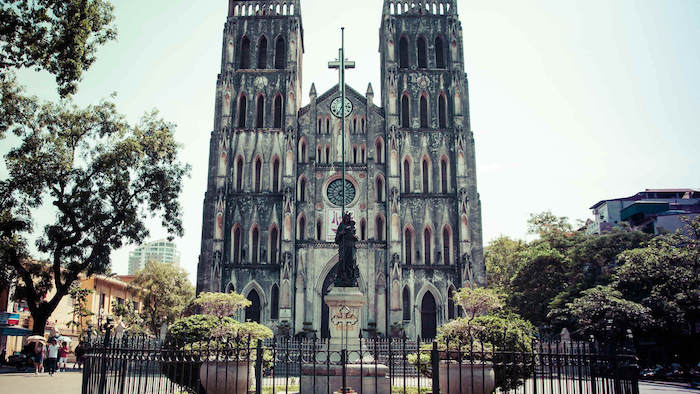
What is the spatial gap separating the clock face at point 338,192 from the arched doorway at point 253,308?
264 inches

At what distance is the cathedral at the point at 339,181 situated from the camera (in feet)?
104

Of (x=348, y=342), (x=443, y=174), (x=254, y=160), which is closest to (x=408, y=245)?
(x=443, y=174)

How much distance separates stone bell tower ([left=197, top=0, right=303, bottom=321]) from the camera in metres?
32.0

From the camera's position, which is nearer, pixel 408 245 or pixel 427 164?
pixel 408 245

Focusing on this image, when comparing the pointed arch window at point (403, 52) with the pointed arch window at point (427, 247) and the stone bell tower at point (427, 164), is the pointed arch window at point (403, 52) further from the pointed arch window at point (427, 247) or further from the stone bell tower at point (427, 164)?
the pointed arch window at point (427, 247)

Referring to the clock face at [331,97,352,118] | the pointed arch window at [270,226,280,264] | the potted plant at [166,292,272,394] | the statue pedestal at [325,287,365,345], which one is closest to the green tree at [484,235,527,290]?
the clock face at [331,97,352,118]

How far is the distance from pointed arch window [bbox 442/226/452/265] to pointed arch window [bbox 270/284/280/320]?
938 cm

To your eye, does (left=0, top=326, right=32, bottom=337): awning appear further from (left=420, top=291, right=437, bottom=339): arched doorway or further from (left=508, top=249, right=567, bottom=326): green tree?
(left=508, top=249, right=567, bottom=326): green tree

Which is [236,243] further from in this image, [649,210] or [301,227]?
[649,210]

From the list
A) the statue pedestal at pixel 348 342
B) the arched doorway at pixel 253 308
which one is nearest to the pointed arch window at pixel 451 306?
the arched doorway at pixel 253 308

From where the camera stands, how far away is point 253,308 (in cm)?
3216

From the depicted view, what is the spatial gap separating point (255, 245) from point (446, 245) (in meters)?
10.7

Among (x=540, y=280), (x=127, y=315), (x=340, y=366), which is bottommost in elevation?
(x=340, y=366)

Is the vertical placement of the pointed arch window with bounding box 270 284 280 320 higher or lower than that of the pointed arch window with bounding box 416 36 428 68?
lower
